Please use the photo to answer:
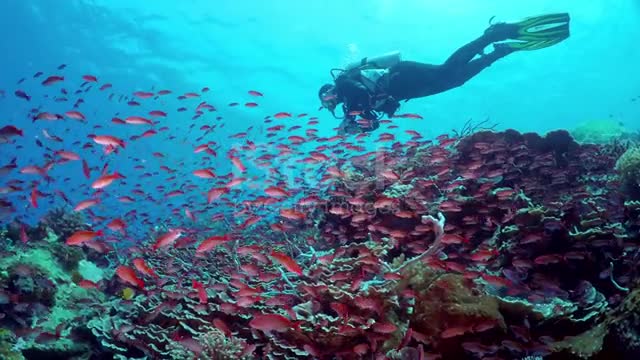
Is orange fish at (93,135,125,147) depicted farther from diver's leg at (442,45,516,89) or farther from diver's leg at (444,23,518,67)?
diver's leg at (444,23,518,67)

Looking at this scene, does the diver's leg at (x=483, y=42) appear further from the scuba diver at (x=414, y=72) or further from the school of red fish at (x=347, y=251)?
the school of red fish at (x=347, y=251)

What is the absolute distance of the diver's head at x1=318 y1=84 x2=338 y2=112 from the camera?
391 inches

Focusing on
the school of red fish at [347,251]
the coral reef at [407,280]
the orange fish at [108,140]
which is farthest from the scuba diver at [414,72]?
the orange fish at [108,140]

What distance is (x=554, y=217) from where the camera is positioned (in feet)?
16.4

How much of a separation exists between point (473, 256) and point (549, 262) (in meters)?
0.95

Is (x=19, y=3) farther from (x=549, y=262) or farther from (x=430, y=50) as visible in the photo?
(x=549, y=262)

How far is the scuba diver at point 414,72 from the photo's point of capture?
10.0 metres

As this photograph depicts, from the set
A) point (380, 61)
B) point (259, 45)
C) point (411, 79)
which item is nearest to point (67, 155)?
point (380, 61)

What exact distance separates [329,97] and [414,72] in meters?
3.18

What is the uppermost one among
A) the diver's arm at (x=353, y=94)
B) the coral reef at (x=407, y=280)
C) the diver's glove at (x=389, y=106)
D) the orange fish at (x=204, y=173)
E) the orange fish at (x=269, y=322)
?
the diver's arm at (x=353, y=94)

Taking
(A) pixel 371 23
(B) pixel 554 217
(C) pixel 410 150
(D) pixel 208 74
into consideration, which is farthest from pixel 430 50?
(B) pixel 554 217

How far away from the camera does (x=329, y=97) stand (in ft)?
32.3

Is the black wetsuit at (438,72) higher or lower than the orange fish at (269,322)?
higher

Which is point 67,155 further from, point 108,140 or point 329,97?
point 329,97
